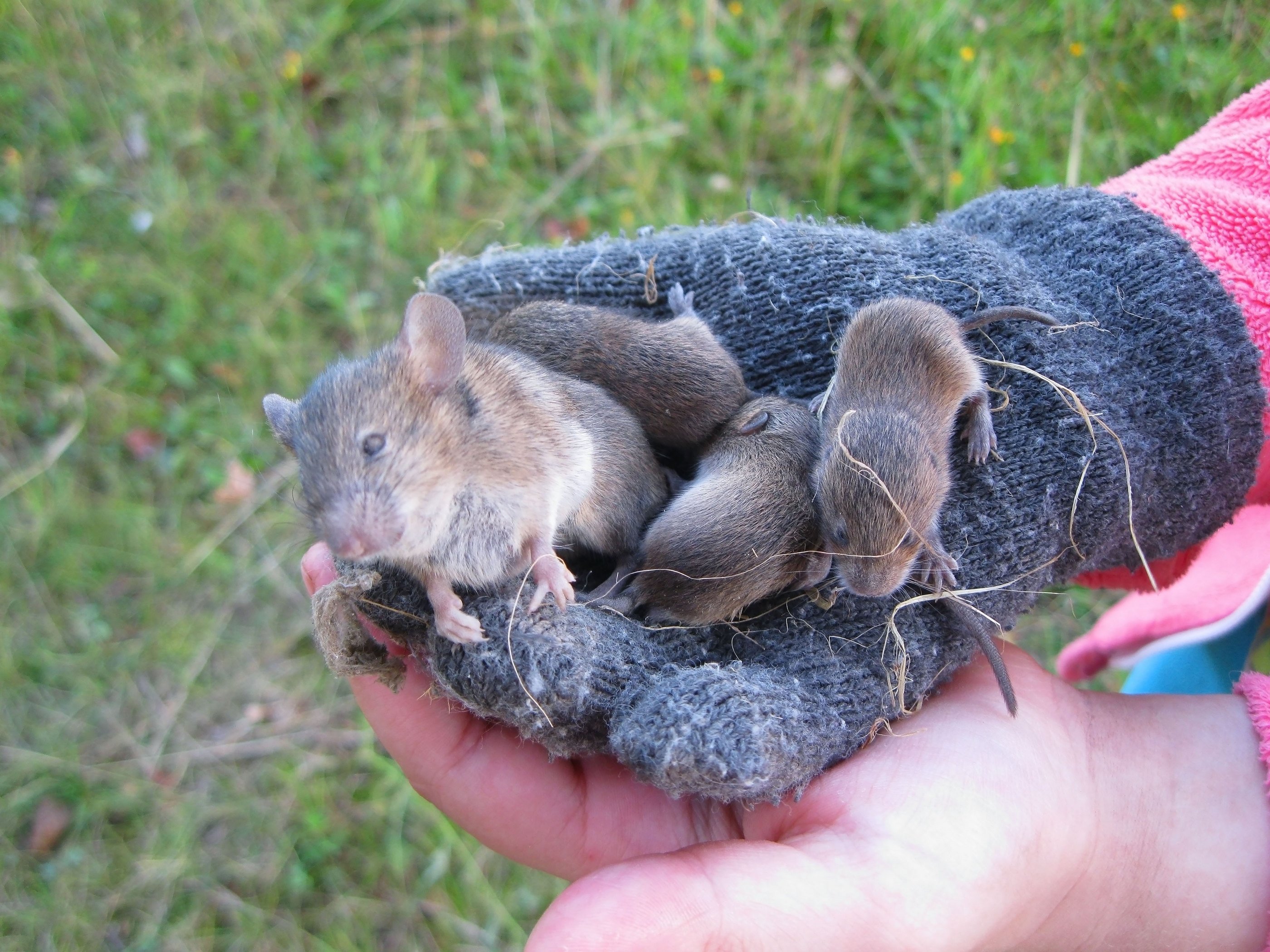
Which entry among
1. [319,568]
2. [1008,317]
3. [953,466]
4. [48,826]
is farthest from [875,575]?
[48,826]

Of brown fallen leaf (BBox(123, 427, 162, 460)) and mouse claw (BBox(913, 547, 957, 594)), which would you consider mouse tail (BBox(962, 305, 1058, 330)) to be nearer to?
mouse claw (BBox(913, 547, 957, 594))

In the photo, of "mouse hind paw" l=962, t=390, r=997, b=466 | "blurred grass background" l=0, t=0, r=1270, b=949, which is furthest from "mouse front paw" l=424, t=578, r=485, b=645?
"blurred grass background" l=0, t=0, r=1270, b=949

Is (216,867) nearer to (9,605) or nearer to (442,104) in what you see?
(9,605)

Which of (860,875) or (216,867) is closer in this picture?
(860,875)

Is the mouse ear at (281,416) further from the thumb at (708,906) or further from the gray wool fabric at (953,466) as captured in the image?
the thumb at (708,906)

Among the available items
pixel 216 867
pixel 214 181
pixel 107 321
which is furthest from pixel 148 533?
pixel 214 181

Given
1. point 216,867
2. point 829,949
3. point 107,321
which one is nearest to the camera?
point 829,949
